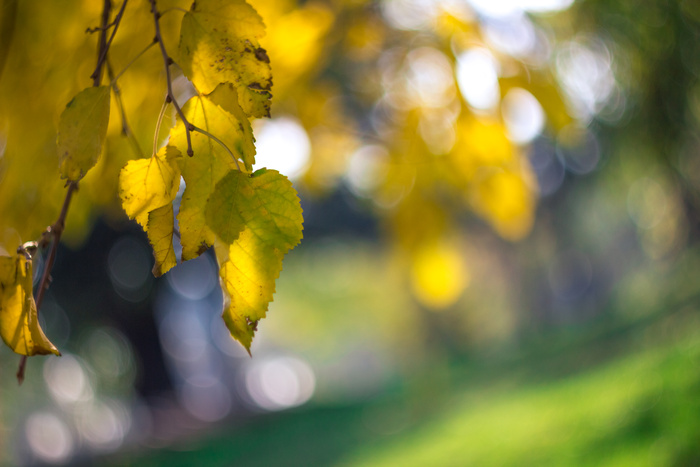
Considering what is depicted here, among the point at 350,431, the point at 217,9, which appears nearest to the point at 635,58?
the point at 217,9

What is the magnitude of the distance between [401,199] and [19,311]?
29.4 inches

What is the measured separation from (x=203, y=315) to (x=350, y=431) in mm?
9044

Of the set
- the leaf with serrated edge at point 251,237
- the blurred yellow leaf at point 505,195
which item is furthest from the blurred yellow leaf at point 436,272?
the leaf with serrated edge at point 251,237

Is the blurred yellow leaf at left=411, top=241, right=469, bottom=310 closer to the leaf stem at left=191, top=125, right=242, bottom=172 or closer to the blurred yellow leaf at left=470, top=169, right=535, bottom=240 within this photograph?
the blurred yellow leaf at left=470, top=169, right=535, bottom=240

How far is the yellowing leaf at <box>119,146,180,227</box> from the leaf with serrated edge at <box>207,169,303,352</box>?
1.7 inches

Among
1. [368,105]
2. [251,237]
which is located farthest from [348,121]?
[251,237]

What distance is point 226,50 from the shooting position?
35 cm

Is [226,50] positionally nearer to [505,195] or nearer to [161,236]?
[161,236]

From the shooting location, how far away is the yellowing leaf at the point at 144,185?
0.33 m

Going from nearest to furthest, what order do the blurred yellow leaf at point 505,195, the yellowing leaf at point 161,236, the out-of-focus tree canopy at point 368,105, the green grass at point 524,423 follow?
the yellowing leaf at point 161,236 < the out-of-focus tree canopy at point 368,105 < the blurred yellow leaf at point 505,195 < the green grass at point 524,423

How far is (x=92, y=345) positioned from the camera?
7172 mm

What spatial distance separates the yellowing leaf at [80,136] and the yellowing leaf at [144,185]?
2 centimetres

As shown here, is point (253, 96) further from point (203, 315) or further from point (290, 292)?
point (290, 292)

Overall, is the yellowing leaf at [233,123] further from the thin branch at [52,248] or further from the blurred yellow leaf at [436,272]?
the blurred yellow leaf at [436,272]
